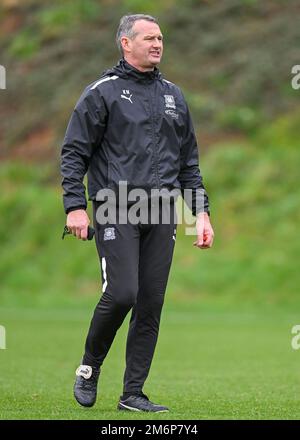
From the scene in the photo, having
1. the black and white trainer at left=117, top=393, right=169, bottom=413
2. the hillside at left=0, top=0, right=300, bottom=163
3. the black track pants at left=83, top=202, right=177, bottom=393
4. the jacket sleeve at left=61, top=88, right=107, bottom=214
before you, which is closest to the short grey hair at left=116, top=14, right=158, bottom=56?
the jacket sleeve at left=61, top=88, right=107, bottom=214

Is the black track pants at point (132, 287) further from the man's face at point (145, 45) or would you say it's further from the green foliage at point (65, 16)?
the green foliage at point (65, 16)

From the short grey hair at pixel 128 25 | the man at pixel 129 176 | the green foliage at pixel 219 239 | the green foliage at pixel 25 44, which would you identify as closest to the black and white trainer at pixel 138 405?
the man at pixel 129 176

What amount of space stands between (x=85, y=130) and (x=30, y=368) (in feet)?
14.0

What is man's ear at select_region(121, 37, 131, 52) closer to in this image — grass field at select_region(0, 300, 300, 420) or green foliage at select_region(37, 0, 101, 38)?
grass field at select_region(0, 300, 300, 420)

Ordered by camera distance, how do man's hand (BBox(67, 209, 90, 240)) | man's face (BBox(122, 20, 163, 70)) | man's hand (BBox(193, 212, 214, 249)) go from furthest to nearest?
man's hand (BBox(193, 212, 214, 249)), man's face (BBox(122, 20, 163, 70)), man's hand (BBox(67, 209, 90, 240))

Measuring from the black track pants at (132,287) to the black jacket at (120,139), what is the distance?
221 millimetres

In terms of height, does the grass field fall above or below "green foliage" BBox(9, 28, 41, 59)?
below

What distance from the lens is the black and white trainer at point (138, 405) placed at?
279 inches

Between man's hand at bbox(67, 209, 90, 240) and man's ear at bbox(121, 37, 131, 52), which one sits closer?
man's hand at bbox(67, 209, 90, 240)

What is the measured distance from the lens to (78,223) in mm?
6934

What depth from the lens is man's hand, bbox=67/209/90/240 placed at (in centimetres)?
693

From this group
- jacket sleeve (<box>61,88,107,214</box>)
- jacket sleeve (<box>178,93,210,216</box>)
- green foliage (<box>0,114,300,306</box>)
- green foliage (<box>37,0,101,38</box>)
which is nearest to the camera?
jacket sleeve (<box>61,88,107,214</box>)

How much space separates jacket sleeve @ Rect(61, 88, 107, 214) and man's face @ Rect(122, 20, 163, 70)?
355mm
